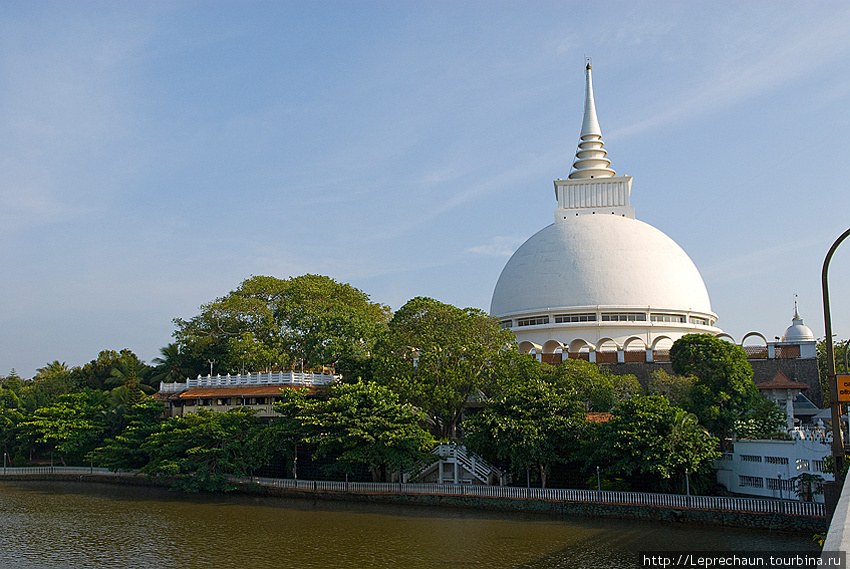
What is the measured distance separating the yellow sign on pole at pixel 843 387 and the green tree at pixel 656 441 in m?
13.5

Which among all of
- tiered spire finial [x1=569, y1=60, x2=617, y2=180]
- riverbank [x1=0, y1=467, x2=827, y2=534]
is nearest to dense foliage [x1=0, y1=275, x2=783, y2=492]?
riverbank [x1=0, y1=467, x2=827, y2=534]

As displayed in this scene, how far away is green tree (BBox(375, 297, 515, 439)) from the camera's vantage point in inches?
1432

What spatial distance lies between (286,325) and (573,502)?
84.7 feet

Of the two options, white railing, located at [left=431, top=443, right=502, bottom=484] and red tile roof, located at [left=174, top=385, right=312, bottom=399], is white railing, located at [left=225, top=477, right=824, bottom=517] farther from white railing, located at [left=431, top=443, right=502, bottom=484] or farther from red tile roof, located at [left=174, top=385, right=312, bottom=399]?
red tile roof, located at [left=174, top=385, right=312, bottom=399]

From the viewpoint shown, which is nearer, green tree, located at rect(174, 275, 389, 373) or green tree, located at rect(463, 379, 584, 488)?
green tree, located at rect(463, 379, 584, 488)

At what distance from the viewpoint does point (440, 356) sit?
37406mm

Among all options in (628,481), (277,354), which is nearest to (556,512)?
(628,481)

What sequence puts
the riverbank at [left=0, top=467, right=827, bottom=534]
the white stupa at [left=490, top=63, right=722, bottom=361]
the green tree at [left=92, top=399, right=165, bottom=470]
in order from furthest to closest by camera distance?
the white stupa at [left=490, top=63, right=722, bottom=361] → the green tree at [left=92, top=399, right=165, bottom=470] → the riverbank at [left=0, top=467, right=827, bottom=534]

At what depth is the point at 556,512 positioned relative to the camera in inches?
1162

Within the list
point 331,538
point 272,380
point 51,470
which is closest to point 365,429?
point 331,538

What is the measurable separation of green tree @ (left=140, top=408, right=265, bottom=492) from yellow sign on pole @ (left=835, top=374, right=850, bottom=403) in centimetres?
2771

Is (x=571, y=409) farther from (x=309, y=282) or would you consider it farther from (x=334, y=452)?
(x=309, y=282)

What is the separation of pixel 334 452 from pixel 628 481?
545 inches

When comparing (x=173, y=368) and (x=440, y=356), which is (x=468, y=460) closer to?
(x=440, y=356)
